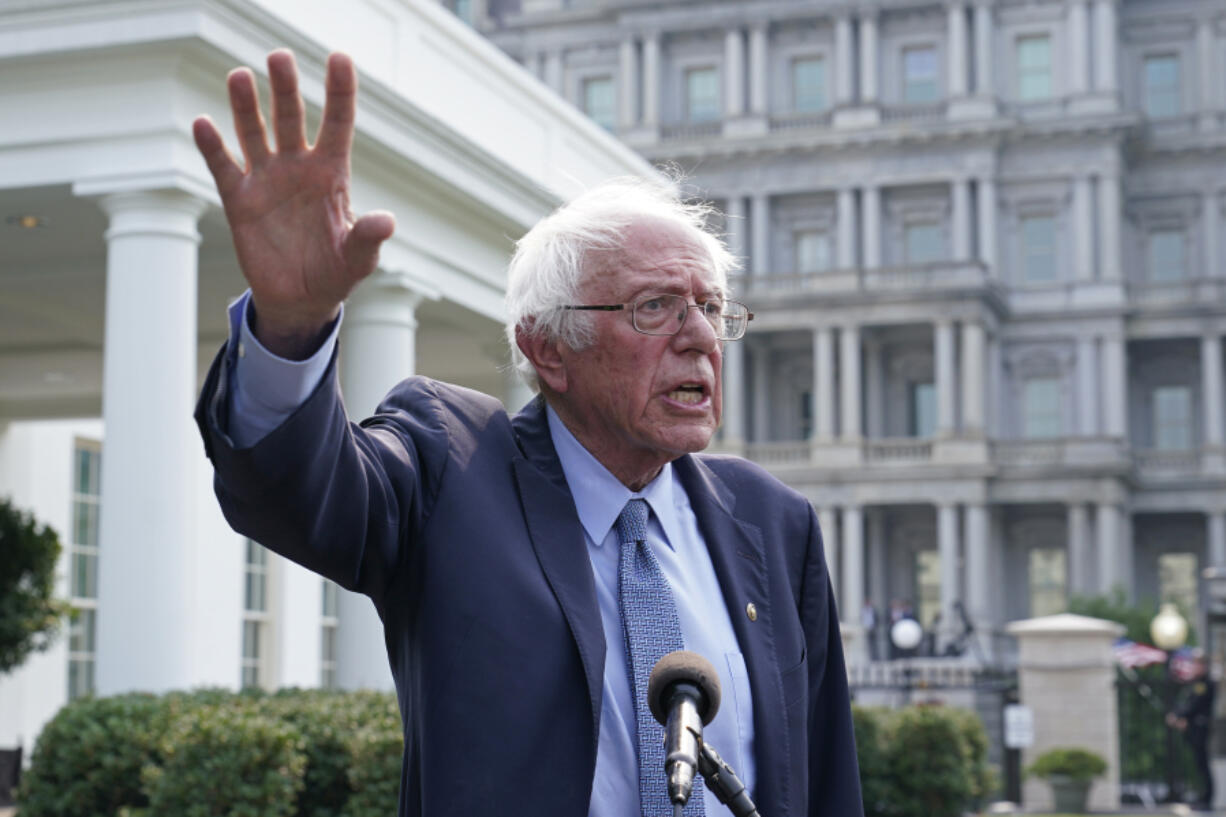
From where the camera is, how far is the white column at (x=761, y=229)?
62.7 meters

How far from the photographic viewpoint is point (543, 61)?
69062 mm

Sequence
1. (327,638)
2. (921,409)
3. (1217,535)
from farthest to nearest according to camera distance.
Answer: (921,409) < (1217,535) < (327,638)

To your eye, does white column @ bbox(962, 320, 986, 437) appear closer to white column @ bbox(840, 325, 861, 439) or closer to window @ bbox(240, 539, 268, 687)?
white column @ bbox(840, 325, 861, 439)

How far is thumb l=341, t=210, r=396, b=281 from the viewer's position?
220 cm

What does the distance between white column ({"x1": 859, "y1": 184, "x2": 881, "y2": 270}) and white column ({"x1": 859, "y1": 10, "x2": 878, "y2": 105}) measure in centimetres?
342

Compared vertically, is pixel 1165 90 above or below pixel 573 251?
above

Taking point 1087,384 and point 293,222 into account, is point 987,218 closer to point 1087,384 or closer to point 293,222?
point 1087,384

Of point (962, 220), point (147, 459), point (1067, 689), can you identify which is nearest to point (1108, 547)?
point (962, 220)

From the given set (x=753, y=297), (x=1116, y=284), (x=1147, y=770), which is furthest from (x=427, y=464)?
(x=1116, y=284)

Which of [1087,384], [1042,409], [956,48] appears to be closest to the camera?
[1087,384]

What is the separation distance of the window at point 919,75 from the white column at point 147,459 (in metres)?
55.9

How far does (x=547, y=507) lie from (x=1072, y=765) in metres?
16.2

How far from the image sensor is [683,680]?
7.82ft

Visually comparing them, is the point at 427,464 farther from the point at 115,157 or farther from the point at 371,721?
the point at 115,157
